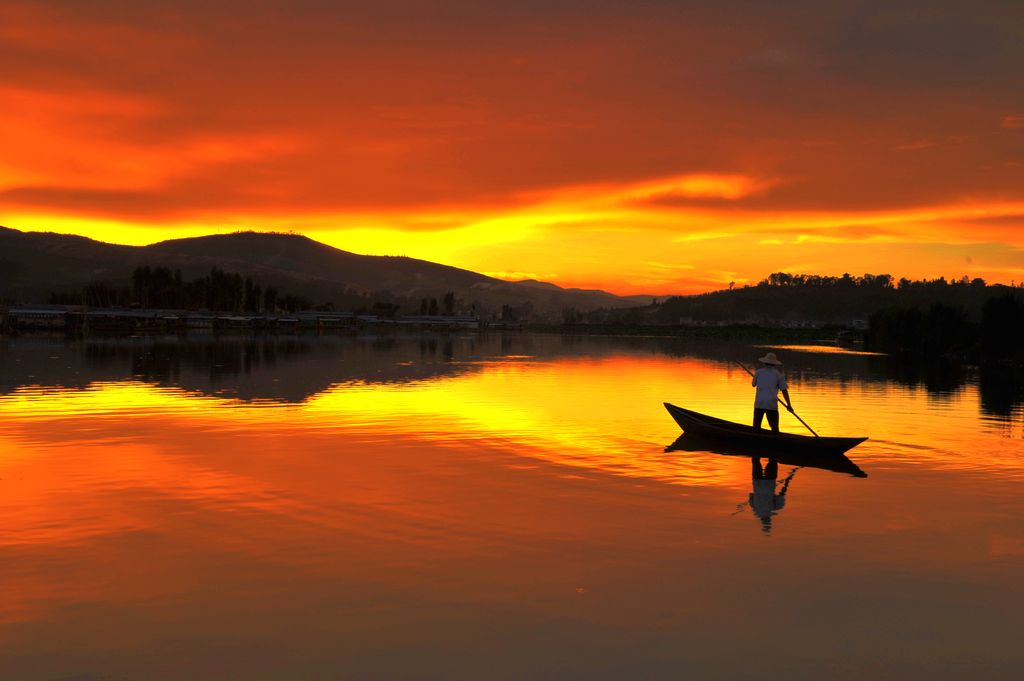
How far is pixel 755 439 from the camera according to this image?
27.5 metres

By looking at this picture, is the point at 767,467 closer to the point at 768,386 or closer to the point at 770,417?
the point at 770,417

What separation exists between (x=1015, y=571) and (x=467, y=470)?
45.2 feet

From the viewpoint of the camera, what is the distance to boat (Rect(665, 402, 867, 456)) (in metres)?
26.0

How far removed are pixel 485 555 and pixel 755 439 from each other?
14.6 meters

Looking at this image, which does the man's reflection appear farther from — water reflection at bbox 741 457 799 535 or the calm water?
the calm water

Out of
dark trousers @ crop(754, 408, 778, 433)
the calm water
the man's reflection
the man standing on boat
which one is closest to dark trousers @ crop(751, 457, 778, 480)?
the man's reflection

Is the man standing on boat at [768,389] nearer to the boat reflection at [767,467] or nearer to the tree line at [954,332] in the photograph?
the boat reflection at [767,467]

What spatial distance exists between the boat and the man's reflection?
1.89ft

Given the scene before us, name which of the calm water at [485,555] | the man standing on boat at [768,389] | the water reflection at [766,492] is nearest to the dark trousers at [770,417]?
the man standing on boat at [768,389]

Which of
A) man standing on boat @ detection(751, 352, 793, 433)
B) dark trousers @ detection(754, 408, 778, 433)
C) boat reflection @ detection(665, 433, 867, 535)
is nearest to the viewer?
boat reflection @ detection(665, 433, 867, 535)

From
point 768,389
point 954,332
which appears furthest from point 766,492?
point 954,332

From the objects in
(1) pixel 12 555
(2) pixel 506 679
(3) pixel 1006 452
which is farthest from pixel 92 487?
(3) pixel 1006 452

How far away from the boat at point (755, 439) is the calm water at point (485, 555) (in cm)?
101

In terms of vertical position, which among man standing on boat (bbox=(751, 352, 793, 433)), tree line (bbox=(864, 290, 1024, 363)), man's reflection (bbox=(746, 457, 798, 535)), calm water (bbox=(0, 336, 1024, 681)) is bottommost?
calm water (bbox=(0, 336, 1024, 681))
